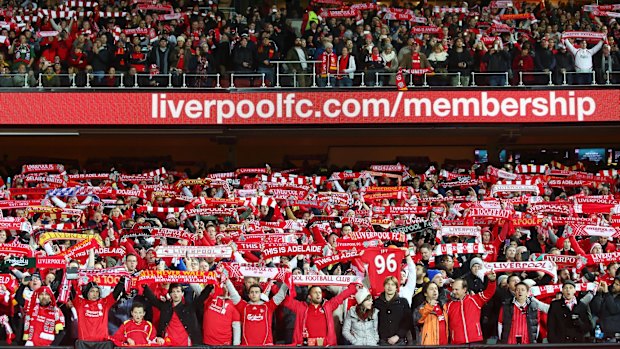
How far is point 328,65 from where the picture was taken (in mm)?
23562

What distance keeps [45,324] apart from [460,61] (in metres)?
12.2

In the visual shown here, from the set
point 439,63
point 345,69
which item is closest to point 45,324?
point 345,69

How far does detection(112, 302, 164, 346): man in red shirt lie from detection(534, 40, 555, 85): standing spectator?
41.4 ft

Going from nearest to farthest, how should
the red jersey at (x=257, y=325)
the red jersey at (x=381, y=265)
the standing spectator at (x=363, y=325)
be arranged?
the standing spectator at (x=363, y=325) < the red jersey at (x=257, y=325) < the red jersey at (x=381, y=265)

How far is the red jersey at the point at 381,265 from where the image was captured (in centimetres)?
1409

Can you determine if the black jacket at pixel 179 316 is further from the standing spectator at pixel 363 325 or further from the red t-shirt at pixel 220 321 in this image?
the standing spectator at pixel 363 325

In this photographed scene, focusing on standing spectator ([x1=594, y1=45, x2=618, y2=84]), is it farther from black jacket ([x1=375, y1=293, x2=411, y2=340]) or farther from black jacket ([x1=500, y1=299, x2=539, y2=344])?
black jacket ([x1=375, y1=293, x2=411, y2=340])

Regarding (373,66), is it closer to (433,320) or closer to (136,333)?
(433,320)

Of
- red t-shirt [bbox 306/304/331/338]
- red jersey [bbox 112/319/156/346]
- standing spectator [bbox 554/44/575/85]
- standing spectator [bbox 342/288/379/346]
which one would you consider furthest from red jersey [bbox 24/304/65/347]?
standing spectator [bbox 554/44/575/85]

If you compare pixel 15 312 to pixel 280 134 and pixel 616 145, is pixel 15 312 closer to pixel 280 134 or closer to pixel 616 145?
pixel 280 134

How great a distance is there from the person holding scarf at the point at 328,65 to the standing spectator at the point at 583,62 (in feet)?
15.7

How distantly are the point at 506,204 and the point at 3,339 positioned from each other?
8805mm

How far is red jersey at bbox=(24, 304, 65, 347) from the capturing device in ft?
44.9

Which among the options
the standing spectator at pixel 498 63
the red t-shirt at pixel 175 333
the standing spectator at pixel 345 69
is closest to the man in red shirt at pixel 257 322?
the red t-shirt at pixel 175 333
